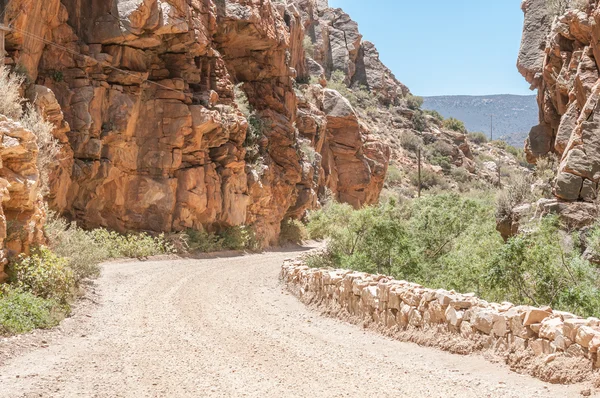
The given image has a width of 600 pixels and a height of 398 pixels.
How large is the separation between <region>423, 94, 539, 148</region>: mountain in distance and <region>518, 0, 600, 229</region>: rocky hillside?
4983 inches

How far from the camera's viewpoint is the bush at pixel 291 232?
35625 mm

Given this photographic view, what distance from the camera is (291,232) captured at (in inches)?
1414

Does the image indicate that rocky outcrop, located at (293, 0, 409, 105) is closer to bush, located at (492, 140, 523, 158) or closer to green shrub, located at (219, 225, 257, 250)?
bush, located at (492, 140, 523, 158)

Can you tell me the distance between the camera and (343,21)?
3002 inches

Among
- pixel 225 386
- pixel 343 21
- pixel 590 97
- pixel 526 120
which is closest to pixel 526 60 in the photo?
pixel 590 97

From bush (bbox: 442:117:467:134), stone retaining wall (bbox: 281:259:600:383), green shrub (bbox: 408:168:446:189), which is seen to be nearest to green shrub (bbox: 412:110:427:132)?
→ bush (bbox: 442:117:467:134)

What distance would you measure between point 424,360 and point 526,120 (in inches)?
6235

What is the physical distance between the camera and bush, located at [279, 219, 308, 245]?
117ft

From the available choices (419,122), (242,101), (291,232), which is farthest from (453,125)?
(242,101)

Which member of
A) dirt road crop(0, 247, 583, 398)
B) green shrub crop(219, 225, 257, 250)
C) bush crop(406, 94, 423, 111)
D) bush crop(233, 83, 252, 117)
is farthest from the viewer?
bush crop(406, 94, 423, 111)

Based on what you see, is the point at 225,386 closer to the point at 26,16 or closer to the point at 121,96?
the point at 26,16

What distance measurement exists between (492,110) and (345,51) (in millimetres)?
106072

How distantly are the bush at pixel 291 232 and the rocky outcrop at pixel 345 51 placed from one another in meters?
34.1

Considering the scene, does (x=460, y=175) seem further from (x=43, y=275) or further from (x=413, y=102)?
(x=43, y=275)
